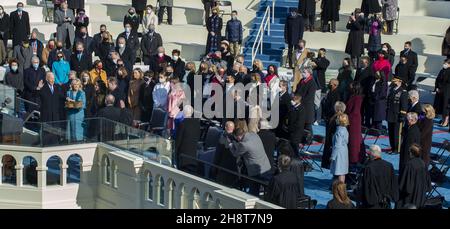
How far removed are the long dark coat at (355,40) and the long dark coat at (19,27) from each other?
773 centimetres

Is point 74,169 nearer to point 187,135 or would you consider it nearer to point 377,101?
point 187,135

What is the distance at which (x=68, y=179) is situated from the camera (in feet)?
74.2

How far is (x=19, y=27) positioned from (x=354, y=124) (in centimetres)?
1243

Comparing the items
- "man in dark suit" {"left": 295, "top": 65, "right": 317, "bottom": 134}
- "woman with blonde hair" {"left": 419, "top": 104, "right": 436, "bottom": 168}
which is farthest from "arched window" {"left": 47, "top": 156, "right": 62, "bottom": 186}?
"woman with blonde hair" {"left": 419, "top": 104, "right": 436, "bottom": 168}

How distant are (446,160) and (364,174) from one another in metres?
4.23

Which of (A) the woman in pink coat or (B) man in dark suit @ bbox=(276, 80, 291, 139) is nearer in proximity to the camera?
(B) man in dark suit @ bbox=(276, 80, 291, 139)

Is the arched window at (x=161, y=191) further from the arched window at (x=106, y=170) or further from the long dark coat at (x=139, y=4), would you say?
the long dark coat at (x=139, y=4)

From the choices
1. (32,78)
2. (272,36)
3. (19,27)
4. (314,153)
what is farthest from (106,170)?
(272,36)

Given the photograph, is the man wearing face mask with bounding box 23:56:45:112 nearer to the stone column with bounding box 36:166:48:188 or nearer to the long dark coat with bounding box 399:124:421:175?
the stone column with bounding box 36:166:48:188

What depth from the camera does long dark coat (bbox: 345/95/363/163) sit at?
22.6 metres

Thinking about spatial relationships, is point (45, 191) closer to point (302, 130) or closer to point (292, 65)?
point (302, 130)

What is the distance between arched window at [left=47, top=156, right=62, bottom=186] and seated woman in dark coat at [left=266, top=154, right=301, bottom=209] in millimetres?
4788

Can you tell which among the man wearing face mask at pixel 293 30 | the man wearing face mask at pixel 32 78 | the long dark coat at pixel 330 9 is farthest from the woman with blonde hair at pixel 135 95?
the long dark coat at pixel 330 9
